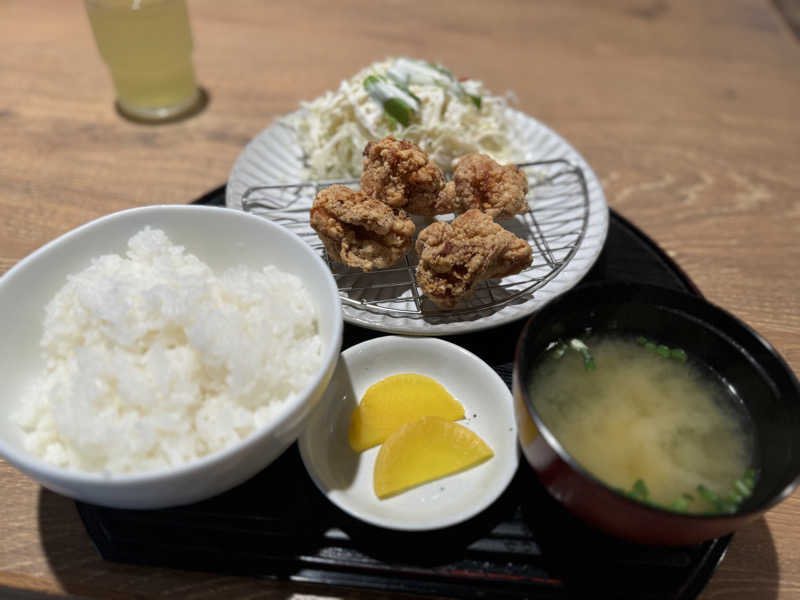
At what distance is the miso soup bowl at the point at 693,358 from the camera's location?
4.35 ft

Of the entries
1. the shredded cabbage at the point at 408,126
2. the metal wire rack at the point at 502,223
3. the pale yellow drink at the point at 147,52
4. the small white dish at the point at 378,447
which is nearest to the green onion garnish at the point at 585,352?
the small white dish at the point at 378,447

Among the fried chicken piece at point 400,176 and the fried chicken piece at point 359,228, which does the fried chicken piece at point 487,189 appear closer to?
the fried chicken piece at point 400,176

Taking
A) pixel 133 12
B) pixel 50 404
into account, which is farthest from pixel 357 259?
pixel 133 12

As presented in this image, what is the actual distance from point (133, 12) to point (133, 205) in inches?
42.5

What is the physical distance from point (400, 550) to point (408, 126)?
2.08m

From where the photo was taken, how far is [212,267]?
1.97 meters

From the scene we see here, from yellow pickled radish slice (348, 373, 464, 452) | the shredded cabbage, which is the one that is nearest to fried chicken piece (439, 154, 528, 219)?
the shredded cabbage

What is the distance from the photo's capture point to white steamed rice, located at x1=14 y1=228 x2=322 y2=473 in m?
1.43

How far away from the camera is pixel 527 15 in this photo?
4.47 meters

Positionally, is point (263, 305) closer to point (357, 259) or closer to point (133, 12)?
point (357, 259)

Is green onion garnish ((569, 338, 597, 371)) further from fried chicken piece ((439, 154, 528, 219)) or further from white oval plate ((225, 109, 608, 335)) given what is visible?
fried chicken piece ((439, 154, 528, 219))

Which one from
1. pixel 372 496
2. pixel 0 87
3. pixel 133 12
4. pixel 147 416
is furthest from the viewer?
pixel 0 87

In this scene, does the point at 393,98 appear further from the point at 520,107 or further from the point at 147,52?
the point at 147,52

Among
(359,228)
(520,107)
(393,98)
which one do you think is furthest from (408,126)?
(520,107)
